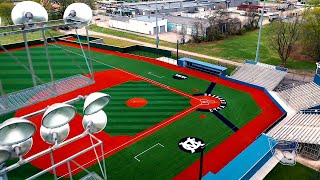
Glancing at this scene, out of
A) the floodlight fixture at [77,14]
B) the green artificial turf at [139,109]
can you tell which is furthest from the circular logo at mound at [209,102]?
the floodlight fixture at [77,14]

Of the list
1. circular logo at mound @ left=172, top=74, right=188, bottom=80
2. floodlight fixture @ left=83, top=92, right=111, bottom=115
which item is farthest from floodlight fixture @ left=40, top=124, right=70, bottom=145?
circular logo at mound @ left=172, top=74, right=188, bottom=80

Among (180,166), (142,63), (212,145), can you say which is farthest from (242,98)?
(142,63)

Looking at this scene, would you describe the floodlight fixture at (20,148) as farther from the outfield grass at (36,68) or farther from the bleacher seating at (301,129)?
the outfield grass at (36,68)

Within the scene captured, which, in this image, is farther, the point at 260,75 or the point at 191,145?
the point at 260,75

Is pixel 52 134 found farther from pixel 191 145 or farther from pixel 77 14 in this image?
pixel 191 145

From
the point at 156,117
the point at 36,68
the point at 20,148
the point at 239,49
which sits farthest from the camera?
the point at 239,49

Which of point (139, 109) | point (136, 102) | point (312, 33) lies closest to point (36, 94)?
point (139, 109)
